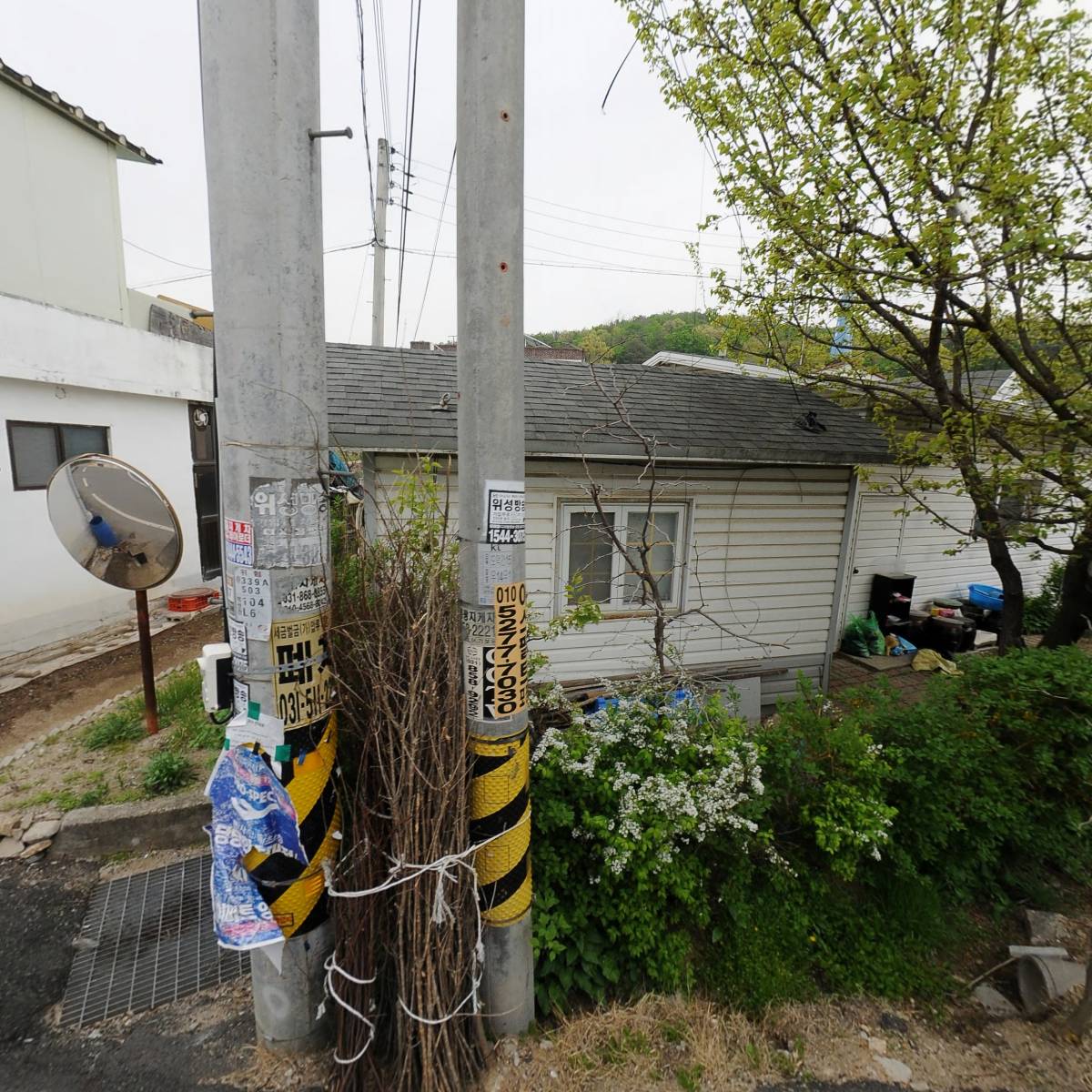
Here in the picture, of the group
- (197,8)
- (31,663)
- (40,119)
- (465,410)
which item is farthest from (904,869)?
(40,119)

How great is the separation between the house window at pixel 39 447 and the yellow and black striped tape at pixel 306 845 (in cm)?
707

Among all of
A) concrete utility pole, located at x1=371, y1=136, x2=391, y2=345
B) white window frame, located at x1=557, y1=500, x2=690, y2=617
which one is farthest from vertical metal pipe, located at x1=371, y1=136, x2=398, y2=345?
white window frame, located at x1=557, y1=500, x2=690, y2=617

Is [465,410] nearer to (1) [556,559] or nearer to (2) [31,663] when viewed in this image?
(1) [556,559]

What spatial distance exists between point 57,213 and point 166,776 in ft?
28.3

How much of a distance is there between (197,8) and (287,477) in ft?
4.86

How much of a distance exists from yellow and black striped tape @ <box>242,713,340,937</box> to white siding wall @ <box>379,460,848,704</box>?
379cm

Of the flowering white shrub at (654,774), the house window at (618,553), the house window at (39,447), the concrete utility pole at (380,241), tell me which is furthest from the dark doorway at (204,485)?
the flowering white shrub at (654,774)

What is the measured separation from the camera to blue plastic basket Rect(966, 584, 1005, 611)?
9297 mm

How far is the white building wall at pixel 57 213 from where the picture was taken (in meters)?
7.44

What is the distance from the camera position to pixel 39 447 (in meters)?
7.21

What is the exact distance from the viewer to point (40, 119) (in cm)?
777

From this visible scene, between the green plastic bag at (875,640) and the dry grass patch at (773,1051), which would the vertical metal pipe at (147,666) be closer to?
the dry grass patch at (773,1051)

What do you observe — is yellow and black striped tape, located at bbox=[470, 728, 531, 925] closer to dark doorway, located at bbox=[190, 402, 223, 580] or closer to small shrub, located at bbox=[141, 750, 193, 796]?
small shrub, located at bbox=[141, 750, 193, 796]

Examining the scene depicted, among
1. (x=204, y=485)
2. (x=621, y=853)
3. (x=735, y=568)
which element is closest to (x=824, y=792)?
(x=621, y=853)
